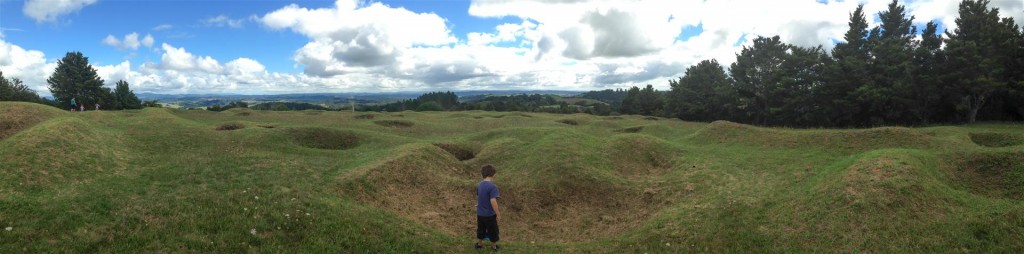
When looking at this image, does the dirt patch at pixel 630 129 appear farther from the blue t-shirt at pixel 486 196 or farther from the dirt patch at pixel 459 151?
the blue t-shirt at pixel 486 196

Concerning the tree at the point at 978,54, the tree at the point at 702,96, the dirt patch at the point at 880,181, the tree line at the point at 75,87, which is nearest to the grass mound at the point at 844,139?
the dirt patch at the point at 880,181

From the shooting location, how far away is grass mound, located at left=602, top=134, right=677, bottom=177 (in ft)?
80.8

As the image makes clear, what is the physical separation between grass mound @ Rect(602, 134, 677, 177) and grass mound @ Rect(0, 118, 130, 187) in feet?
74.4

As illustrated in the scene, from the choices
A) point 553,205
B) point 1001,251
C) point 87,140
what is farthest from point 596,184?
point 87,140

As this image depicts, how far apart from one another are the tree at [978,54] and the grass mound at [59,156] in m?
64.9

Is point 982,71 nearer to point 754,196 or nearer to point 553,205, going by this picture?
point 754,196

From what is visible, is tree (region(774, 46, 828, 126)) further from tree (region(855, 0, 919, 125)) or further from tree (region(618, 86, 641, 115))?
tree (region(618, 86, 641, 115))

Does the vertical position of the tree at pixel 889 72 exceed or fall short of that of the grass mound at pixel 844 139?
it exceeds it

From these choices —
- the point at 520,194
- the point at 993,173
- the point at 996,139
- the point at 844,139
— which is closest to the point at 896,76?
the point at 996,139

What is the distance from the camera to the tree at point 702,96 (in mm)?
83625

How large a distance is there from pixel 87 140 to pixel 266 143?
809 cm

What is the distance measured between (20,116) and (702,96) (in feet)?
301

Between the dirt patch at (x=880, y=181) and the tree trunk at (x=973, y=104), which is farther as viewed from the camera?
the tree trunk at (x=973, y=104)

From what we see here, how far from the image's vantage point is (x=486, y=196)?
39.2ft
